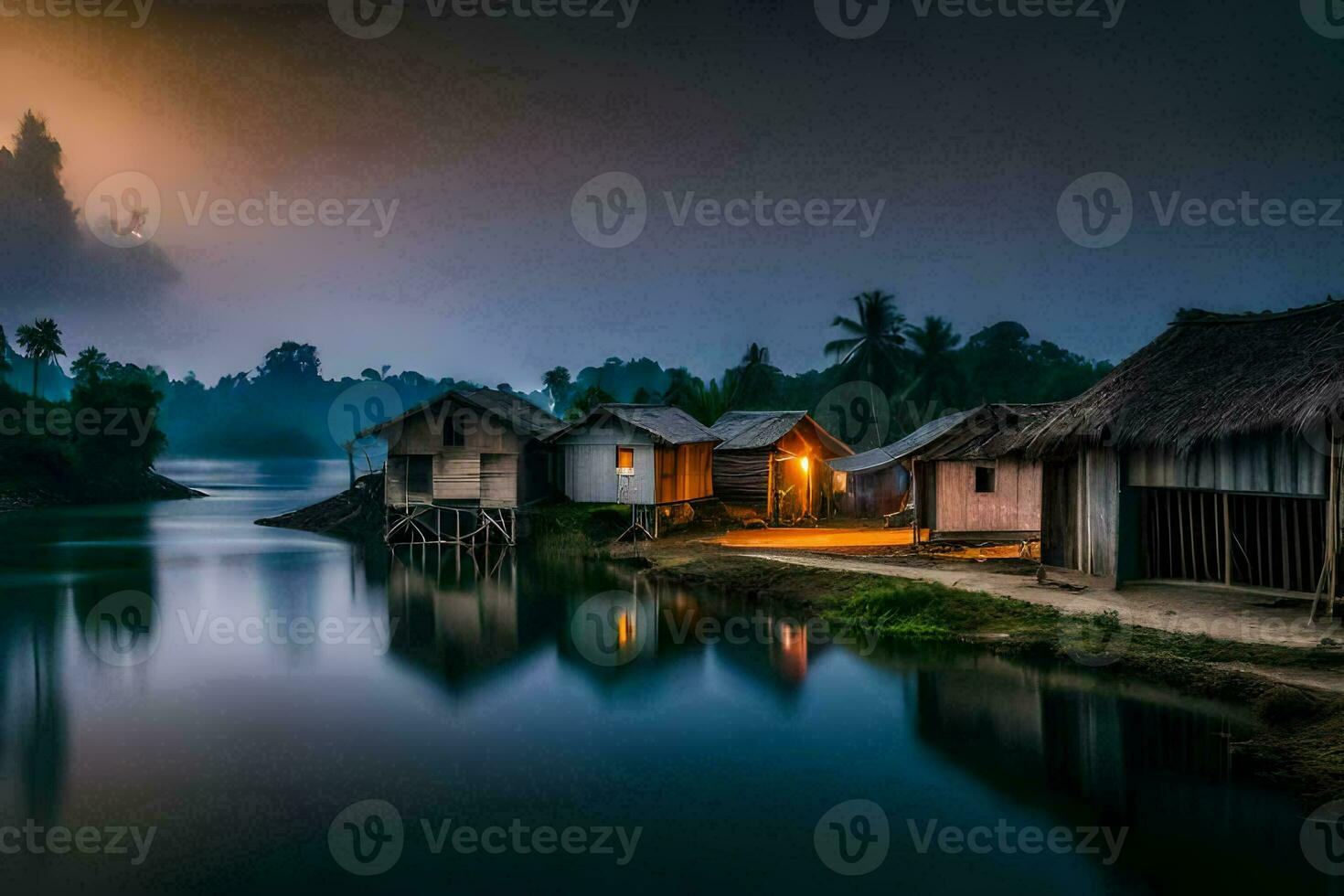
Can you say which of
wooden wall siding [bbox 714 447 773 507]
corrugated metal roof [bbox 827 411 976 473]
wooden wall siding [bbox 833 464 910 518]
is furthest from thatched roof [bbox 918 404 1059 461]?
wooden wall siding [bbox 714 447 773 507]

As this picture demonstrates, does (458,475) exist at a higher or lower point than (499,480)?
higher

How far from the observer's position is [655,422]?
3069 cm

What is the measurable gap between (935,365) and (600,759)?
39.9m

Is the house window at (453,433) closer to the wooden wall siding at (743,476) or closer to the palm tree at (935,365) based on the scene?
the wooden wall siding at (743,476)

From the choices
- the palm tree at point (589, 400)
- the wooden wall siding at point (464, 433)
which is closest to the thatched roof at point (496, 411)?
the wooden wall siding at point (464, 433)

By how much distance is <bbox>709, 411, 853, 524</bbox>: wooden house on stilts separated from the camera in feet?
109

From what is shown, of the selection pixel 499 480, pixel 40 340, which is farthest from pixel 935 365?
pixel 40 340

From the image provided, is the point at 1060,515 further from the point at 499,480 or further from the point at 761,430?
the point at 499,480

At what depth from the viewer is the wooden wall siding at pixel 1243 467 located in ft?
44.2

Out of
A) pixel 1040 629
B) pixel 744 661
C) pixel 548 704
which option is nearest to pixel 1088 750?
pixel 1040 629

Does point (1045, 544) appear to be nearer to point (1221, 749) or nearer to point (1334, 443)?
point (1334, 443)

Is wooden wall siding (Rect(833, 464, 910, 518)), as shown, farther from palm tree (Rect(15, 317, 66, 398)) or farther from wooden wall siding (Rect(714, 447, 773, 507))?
palm tree (Rect(15, 317, 66, 398))

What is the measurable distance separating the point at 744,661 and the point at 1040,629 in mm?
5198

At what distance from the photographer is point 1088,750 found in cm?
1057
